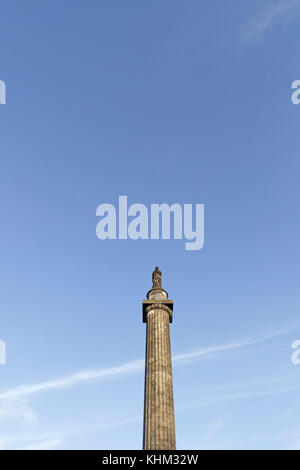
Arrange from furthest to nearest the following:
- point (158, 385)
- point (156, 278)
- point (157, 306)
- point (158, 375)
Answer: point (156, 278) < point (157, 306) < point (158, 375) < point (158, 385)

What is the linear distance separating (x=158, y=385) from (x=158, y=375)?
0.79 meters

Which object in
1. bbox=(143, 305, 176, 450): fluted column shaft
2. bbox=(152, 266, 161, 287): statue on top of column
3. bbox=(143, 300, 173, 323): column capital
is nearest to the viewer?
bbox=(143, 305, 176, 450): fluted column shaft

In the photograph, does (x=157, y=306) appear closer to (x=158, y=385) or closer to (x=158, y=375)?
(x=158, y=375)

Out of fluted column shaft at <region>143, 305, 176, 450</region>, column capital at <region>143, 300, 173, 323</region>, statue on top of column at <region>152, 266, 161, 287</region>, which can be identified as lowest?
fluted column shaft at <region>143, 305, 176, 450</region>

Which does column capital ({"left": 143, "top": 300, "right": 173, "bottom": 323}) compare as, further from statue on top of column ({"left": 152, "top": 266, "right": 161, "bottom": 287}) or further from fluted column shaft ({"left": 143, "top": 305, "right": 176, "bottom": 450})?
statue on top of column ({"left": 152, "top": 266, "right": 161, "bottom": 287})

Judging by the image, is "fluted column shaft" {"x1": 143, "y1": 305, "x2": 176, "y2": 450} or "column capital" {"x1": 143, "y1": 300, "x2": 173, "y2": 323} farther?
"column capital" {"x1": 143, "y1": 300, "x2": 173, "y2": 323}

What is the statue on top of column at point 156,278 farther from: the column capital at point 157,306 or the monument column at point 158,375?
the column capital at point 157,306

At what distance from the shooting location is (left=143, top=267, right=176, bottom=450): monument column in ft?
86.4

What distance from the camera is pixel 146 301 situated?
114 feet

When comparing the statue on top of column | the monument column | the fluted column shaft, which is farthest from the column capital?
the statue on top of column

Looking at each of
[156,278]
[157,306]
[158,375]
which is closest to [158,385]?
[158,375]

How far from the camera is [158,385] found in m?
29.0
